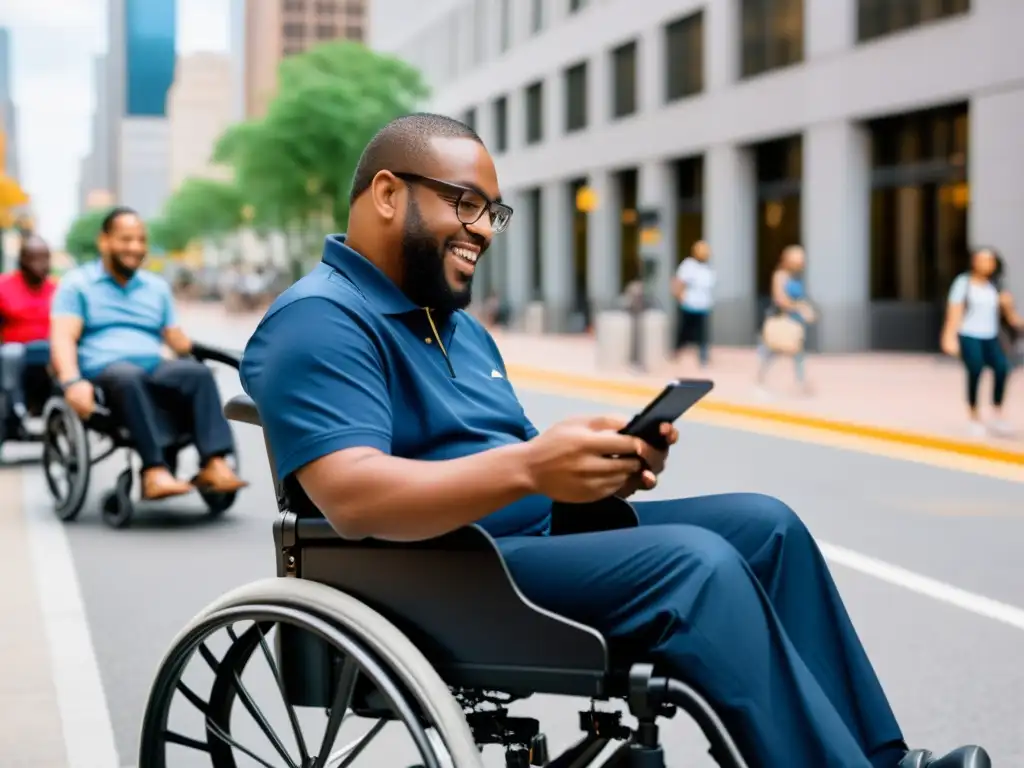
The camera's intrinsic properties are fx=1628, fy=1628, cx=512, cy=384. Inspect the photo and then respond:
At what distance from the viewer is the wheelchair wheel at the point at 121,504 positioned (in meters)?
8.96

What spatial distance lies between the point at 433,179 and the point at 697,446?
11.0m

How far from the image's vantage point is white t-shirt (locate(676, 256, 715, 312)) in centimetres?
2361

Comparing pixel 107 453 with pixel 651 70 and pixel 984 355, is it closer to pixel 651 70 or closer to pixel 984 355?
pixel 984 355

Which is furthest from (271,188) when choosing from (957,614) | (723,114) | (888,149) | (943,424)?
(957,614)

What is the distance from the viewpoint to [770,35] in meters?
32.0

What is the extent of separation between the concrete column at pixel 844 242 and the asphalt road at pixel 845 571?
16074 millimetres

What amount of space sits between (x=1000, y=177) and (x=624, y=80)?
16.4 metres

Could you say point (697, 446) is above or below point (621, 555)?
below

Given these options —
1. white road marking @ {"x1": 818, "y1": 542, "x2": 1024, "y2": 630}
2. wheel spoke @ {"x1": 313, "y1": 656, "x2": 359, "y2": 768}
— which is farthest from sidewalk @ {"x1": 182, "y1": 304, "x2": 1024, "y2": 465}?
wheel spoke @ {"x1": 313, "y1": 656, "x2": 359, "y2": 768}

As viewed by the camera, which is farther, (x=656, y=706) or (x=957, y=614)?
(x=957, y=614)

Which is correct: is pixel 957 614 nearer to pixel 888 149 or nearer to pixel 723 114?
pixel 888 149

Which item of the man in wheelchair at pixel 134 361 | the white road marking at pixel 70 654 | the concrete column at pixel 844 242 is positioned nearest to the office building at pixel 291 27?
the concrete column at pixel 844 242

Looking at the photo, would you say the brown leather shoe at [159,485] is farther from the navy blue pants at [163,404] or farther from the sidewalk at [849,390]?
the sidewalk at [849,390]

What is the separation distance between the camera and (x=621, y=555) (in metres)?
2.88
